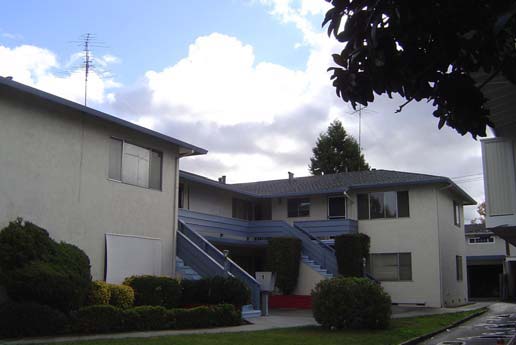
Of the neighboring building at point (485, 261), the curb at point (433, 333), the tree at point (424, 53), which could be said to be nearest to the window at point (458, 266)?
the curb at point (433, 333)

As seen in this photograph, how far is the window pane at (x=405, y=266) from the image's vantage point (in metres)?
27.5

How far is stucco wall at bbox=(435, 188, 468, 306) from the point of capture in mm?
27894

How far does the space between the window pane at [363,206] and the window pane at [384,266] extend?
207cm

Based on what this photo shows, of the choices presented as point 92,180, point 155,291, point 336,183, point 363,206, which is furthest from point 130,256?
point 336,183

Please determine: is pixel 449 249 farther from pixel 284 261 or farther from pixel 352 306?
pixel 352 306

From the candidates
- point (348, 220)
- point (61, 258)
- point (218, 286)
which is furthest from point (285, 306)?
point (61, 258)

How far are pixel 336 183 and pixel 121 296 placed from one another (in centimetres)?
1718

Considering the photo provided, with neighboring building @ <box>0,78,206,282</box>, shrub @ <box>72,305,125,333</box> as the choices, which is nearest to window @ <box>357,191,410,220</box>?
neighboring building @ <box>0,78,206,282</box>

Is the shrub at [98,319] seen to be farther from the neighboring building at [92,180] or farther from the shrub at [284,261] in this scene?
the shrub at [284,261]

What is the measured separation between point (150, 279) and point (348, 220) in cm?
1393

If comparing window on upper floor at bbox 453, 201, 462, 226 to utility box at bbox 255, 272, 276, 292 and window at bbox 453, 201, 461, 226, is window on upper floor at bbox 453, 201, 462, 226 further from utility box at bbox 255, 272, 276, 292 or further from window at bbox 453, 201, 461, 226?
utility box at bbox 255, 272, 276, 292

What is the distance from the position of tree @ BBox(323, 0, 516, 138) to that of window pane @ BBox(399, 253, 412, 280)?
939 inches

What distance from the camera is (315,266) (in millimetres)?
26578

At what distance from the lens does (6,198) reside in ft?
45.8
